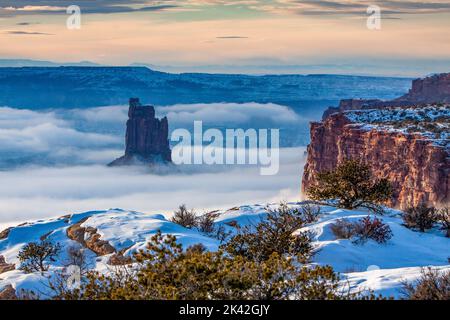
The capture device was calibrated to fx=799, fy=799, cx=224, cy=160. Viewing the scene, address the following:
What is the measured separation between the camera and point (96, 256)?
81.4 feet

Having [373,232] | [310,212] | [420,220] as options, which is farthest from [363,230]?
[420,220]

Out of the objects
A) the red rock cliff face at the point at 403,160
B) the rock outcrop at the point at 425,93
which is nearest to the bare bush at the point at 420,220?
the red rock cliff face at the point at 403,160

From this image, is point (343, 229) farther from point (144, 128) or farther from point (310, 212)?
point (144, 128)

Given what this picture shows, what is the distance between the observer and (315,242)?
77.6 ft

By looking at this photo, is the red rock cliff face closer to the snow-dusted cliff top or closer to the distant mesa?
the snow-dusted cliff top

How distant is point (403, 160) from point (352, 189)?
114 feet

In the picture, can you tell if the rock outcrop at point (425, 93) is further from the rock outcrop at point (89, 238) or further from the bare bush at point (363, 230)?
the bare bush at point (363, 230)

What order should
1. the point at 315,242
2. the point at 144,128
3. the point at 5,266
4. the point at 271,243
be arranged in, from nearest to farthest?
the point at 271,243 → the point at 315,242 → the point at 5,266 → the point at 144,128

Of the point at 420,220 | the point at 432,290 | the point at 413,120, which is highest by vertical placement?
the point at 432,290

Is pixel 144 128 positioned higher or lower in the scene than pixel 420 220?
lower

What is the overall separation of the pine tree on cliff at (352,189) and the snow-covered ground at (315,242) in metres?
1.02

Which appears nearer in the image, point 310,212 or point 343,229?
point 343,229

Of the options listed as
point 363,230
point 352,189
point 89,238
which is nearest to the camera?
point 363,230
